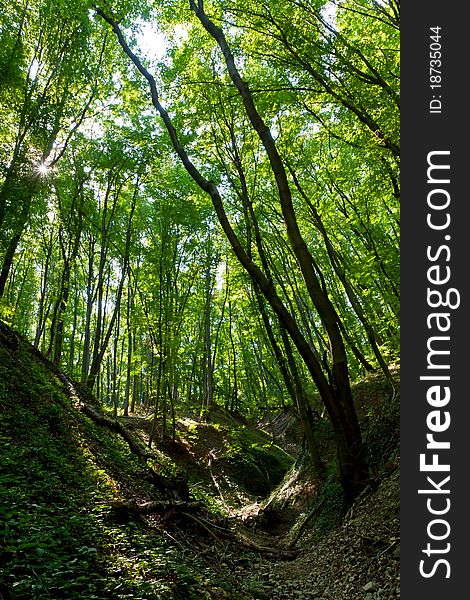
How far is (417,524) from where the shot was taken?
257 cm

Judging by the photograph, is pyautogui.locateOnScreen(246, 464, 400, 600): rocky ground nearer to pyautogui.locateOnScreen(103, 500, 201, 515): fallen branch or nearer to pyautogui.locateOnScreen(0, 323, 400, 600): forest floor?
pyautogui.locateOnScreen(0, 323, 400, 600): forest floor

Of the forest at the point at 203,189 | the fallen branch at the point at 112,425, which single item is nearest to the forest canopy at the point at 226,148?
the forest at the point at 203,189

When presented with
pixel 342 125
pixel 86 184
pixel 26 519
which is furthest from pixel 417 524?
pixel 86 184

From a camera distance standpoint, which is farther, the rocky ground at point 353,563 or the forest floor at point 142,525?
the rocky ground at point 353,563

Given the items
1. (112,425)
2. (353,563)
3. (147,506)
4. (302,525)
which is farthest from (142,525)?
(112,425)

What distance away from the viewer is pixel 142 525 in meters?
5.20

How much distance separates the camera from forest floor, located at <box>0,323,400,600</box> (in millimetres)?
3166

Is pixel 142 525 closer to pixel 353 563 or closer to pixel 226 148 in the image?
pixel 353 563

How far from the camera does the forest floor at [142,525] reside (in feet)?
10.4

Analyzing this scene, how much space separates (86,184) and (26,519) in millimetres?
13881

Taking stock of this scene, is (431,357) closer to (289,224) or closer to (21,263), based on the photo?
(289,224)

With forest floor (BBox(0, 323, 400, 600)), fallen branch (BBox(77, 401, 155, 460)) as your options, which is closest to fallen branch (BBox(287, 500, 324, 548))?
forest floor (BBox(0, 323, 400, 600))

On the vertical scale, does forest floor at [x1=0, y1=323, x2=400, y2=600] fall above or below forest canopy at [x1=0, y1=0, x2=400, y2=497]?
below

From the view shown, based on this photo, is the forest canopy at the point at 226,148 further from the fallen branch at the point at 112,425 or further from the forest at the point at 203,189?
the fallen branch at the point at 112,425
